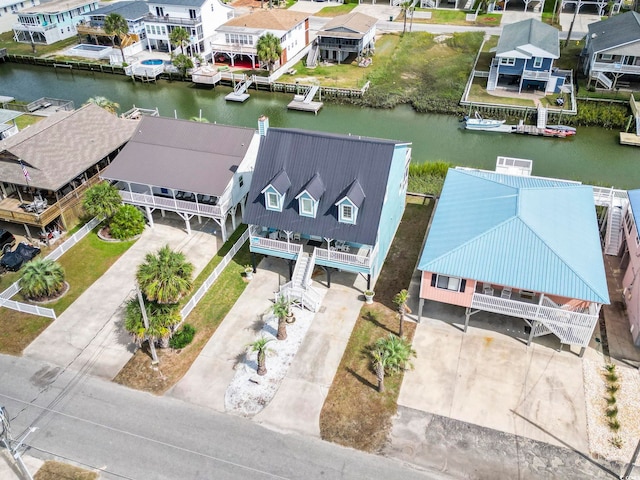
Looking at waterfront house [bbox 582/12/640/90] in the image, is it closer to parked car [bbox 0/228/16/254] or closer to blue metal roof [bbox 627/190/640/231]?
blue metal roof [bbox 627/190/640/231]

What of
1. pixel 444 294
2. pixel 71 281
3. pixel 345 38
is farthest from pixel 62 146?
pixel 345 38

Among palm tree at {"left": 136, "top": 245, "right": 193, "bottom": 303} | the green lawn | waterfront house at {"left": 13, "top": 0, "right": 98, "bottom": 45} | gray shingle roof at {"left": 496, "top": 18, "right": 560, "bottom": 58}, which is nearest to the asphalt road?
palm tree at {"left": 136, "top": 245, "right": 193, "bottom": 303}

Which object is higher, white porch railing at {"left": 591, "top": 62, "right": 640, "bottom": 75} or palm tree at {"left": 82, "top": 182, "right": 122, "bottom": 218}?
white porch railing at {"left": 591, "top": 62, "right": 640, "bottom": 75}

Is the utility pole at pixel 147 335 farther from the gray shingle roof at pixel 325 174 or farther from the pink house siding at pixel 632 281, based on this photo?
the pink house siding at pixel 632 281

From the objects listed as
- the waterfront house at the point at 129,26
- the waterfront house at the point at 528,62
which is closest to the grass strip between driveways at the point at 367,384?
the waterfront house at the point at 528,62

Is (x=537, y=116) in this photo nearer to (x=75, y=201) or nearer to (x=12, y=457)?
(x=75, y=201)
